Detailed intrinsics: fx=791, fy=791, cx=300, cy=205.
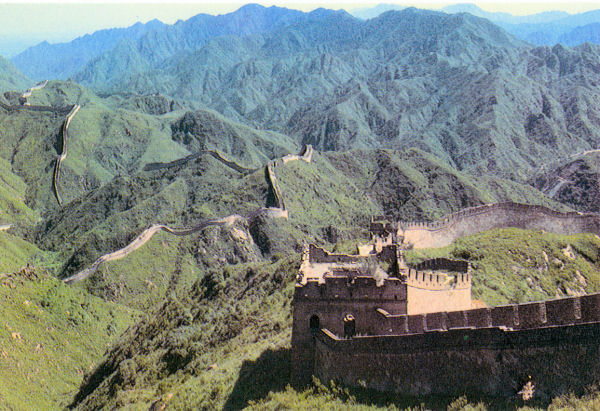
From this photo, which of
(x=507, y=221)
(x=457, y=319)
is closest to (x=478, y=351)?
(x=457, y=319)

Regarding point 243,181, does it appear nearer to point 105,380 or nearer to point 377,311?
point 105,380

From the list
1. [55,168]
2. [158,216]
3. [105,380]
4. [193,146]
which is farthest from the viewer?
[193,146]

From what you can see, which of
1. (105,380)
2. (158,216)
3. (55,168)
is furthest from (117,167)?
(105,380)

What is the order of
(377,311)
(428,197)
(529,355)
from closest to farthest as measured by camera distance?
(529,355)
(377,311)
(428,197)

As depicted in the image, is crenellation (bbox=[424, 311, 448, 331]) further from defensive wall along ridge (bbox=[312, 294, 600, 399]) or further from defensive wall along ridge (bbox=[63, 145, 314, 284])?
defensive wall along ridge (bbox=[63, 145, 314, 284])

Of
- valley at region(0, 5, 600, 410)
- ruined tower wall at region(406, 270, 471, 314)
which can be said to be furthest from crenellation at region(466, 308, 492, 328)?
ruined tower wall at region(406, 270, 471, 314)

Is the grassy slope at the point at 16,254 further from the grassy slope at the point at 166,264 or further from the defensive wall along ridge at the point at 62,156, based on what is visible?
the defensive wall along ridge at the point at 62,156
